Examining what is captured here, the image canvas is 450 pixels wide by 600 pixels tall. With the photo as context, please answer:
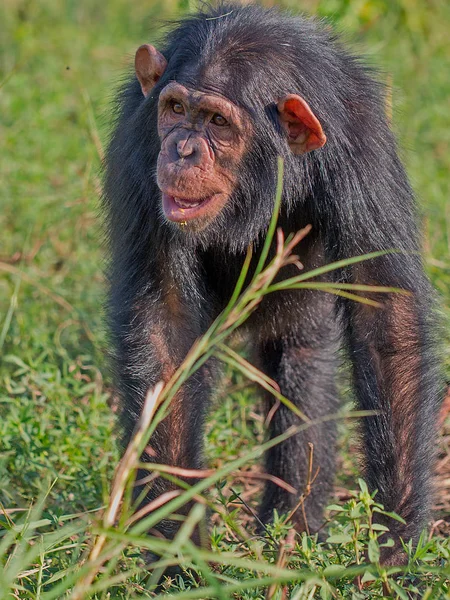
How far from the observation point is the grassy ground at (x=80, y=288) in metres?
3.70

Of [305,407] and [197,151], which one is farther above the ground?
[197,151]

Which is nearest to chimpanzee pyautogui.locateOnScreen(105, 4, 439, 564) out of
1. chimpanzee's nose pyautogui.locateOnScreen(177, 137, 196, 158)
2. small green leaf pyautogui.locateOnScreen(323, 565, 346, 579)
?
chimpanzee's nose pyautogui.locateOnScreen(177, 137, 196, 158)

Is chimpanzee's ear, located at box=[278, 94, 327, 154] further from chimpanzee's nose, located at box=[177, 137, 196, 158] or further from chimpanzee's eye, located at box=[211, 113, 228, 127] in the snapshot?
chimpanzee's nose, located at box=[177, 137, 196, 158]

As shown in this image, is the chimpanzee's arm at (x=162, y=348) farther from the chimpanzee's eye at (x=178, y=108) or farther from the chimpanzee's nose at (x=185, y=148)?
the chimpanzee's eye at (x=178, y=108)

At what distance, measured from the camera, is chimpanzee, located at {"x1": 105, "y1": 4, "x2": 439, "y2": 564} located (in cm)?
414

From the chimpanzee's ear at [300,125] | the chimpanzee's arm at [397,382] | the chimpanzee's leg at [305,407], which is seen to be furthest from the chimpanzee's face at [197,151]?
the chimpanzee's leg at [305,407]

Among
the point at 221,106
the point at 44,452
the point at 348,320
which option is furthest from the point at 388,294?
the point at 44,452

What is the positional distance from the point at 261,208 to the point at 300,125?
15.3 inches

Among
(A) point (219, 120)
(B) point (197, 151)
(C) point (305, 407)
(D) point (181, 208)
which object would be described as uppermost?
(A) point (219, 120)

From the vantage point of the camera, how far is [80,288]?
6.85m

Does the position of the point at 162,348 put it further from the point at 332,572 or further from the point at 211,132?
the point at 332,572

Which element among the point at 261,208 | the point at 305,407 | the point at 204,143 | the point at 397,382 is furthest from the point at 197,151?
the point at 305,407

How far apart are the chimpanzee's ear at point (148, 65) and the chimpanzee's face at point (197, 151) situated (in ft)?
0.85

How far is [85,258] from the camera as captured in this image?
7.10 metres
